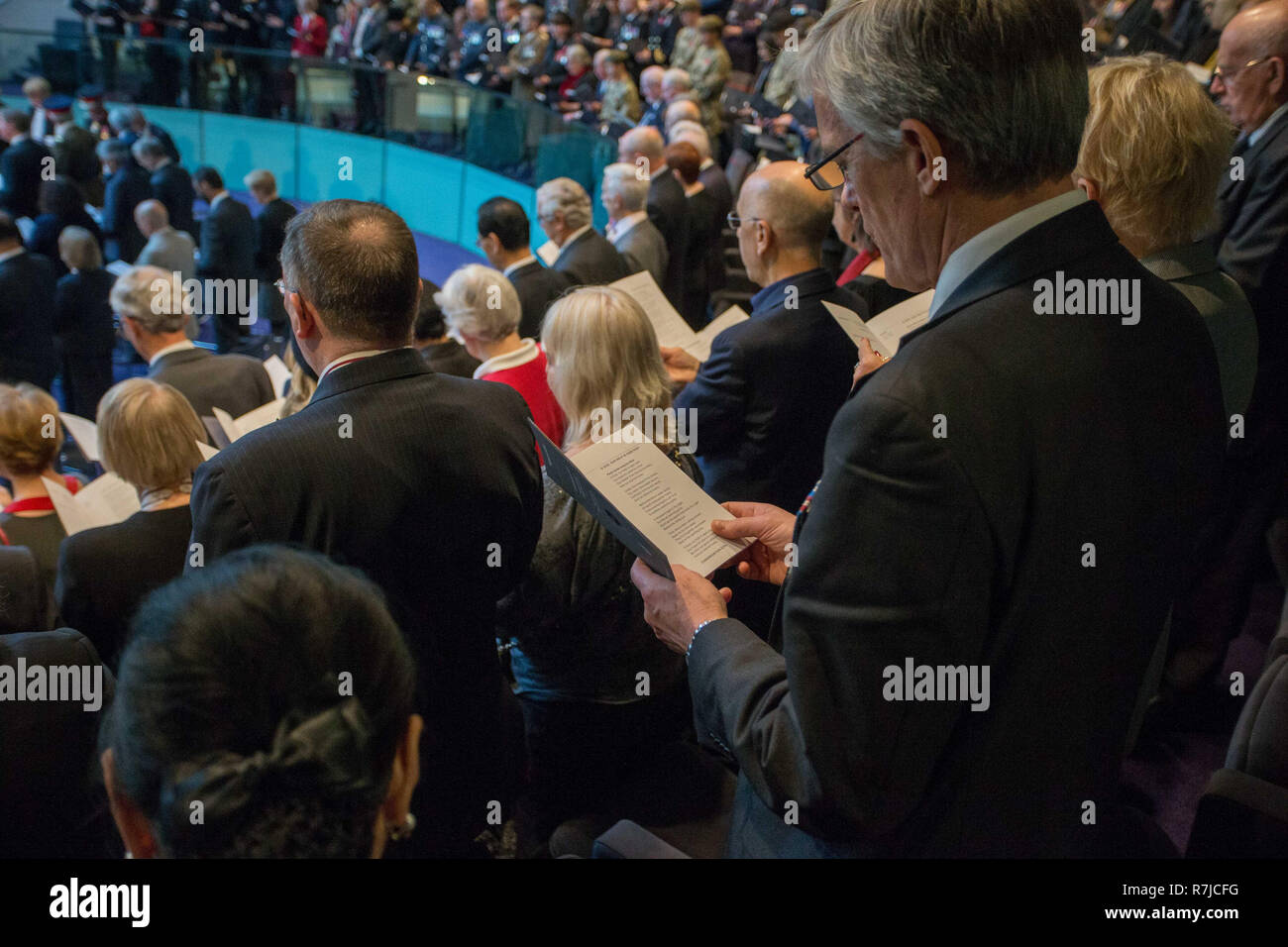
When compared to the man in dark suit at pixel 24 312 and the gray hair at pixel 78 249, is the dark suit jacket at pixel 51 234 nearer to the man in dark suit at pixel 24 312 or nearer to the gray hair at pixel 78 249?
the man in dark suit at pixel 24 312

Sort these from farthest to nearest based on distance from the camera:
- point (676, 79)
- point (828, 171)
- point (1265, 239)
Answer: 1. point (676, 79)
2. point (1265, 239)
3. point (828, 171)

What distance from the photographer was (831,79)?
3.50 feet

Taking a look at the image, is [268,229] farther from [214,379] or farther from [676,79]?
[214,379]

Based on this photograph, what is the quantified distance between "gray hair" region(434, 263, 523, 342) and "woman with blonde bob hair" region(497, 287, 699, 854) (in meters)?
0.96

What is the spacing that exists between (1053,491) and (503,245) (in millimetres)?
4098

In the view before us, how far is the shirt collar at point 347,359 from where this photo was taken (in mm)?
1845

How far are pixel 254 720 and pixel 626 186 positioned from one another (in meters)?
4.84

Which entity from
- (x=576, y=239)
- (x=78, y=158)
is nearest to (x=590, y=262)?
(x=576, y=239)

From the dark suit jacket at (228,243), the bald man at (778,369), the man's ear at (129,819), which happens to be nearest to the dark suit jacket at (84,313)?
the dark suit jacket at (228,243)

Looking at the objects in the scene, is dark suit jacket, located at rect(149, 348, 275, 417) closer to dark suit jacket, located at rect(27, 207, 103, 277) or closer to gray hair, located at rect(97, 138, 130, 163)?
dark suit jacket, located at rect(27, 207, 103, 277)

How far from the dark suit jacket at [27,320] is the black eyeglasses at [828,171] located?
19.6 ft

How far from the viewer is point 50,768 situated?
180cm

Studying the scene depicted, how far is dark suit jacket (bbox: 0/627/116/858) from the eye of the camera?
5.76ft

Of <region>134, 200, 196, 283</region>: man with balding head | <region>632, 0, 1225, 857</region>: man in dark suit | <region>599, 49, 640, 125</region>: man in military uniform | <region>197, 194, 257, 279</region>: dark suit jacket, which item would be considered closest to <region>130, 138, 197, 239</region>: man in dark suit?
<region>197, 194, 257, 279</region>: dark suit jacket
